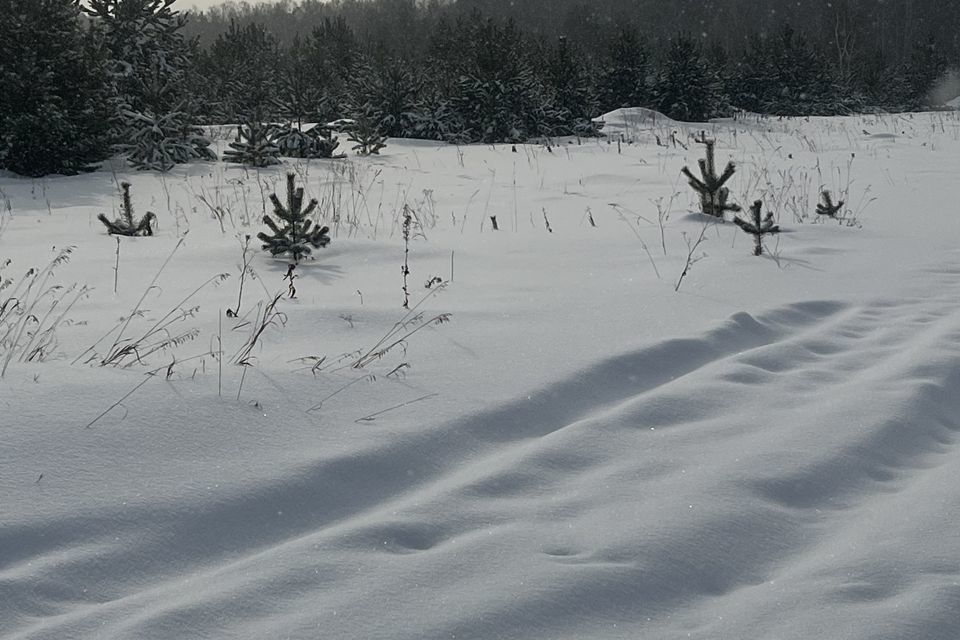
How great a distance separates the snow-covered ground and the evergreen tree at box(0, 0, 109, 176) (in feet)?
22.6

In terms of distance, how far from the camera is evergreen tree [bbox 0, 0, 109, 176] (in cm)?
1091

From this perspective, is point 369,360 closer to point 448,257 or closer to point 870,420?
point 870,420

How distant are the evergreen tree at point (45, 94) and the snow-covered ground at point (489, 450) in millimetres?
6883

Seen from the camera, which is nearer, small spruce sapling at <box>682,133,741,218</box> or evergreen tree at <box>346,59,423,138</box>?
small spruce sapling at <box>682,133,741,218</box>

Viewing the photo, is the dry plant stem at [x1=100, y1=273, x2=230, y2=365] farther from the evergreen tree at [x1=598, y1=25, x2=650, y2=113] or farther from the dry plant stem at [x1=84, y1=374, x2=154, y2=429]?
the evergreen tree at [x1=598, y1=25, x2=650, y2=113]

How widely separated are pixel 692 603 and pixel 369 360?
168 centimetres

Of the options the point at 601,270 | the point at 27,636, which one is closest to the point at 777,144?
the point at 601,270

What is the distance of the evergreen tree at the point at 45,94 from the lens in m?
10.9

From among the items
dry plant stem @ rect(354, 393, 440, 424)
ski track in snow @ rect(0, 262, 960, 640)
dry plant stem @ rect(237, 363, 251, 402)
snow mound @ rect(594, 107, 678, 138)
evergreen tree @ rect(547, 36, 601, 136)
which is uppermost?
evergreen tree @ rect(547, 36, 601, 136)

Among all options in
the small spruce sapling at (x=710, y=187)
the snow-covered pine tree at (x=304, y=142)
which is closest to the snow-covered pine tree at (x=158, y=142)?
the snow-covered pine tree at (x=304, y=142)

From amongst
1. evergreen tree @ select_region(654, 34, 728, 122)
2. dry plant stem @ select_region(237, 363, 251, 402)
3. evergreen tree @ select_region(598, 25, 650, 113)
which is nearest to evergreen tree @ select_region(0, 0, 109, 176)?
dry plant stem @ select_region(237, 363, 251, 402)

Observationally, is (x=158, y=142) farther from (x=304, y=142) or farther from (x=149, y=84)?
(x=149, y=84)

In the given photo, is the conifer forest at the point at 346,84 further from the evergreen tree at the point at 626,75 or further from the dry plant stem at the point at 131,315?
the dry plant stem at the point at 131,315

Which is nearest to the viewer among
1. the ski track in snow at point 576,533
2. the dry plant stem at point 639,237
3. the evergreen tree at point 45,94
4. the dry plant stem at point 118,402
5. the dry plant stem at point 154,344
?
the ski track in snow at point 576,533
